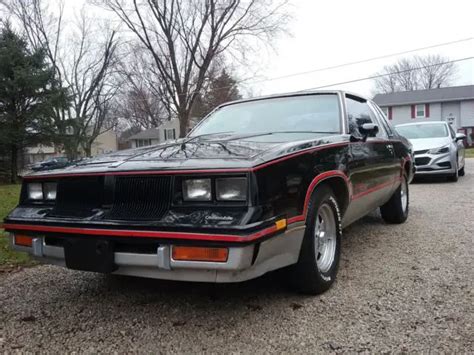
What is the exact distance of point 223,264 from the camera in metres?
2.13

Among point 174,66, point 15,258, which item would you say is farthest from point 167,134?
point 15,258

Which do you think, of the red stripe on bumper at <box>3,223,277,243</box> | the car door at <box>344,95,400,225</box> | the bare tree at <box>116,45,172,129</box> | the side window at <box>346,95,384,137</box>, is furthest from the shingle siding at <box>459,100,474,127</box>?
the red stripe on bumper at <box>3,223,277,243</box>

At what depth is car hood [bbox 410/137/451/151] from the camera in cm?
964

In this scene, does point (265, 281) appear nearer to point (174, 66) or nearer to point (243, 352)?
point (243, 352)

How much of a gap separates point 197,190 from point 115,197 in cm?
54

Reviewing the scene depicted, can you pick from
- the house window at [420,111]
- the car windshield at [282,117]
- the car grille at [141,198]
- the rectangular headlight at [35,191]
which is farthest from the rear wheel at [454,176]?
the house window at [420,111]

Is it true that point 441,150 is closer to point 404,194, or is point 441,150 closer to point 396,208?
point 404,194

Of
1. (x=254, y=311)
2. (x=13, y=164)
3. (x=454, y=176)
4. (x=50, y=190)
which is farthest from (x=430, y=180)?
(x=13, y=164)

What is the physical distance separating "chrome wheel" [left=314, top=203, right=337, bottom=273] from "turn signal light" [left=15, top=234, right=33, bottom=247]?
1.96m

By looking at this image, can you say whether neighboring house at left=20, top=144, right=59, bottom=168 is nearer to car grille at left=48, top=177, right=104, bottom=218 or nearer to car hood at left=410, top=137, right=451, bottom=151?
car hood at left=410, top=137, right=451, bottom=151

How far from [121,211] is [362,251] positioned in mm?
2545

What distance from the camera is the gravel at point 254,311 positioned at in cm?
232

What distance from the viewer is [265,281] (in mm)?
3238

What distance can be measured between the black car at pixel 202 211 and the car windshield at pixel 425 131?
7862 mm
